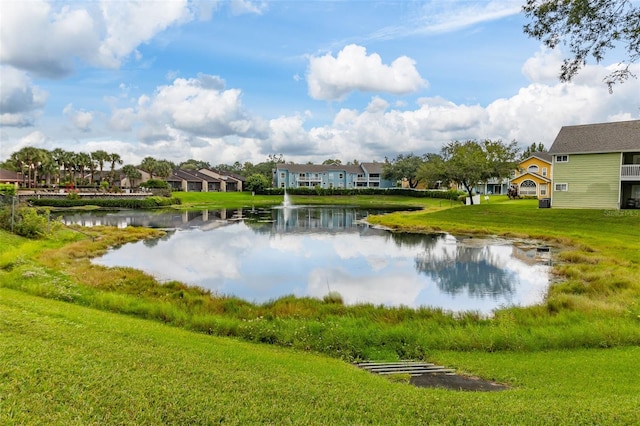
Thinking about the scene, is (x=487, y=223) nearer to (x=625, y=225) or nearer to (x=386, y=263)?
(x=625, y=225)

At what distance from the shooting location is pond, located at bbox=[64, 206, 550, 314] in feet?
51.0

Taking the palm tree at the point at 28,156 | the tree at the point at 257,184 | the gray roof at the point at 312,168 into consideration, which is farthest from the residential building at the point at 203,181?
the palm tree at the point at 28,156

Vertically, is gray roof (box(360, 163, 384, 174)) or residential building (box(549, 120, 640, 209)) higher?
gray roof (box(360, 163, 384, 174))

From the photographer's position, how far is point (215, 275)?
18.5 m

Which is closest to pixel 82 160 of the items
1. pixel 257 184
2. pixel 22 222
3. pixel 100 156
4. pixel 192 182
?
pixel 100 156

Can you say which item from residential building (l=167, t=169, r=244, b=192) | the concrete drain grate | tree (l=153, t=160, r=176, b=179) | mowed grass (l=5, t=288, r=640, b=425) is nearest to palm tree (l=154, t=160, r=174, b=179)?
tree (l=153, t=160, r=176, b=179)

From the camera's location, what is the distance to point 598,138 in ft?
122

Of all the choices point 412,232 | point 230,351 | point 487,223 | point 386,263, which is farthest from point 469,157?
point 230,351

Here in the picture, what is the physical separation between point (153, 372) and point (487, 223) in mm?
33836

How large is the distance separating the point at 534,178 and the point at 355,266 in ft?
173

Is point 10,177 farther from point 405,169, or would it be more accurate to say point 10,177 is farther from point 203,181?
point 405,169

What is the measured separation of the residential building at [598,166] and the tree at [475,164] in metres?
14.8

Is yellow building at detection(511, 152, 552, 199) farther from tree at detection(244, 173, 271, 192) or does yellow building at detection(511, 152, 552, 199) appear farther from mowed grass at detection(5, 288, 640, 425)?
mowed grass at detection(5, 288, 640, 425)

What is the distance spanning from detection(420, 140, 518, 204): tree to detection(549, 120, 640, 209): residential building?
48.6ft
